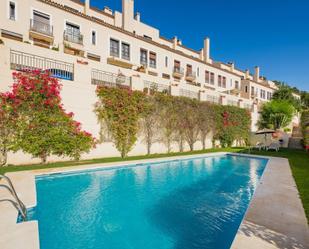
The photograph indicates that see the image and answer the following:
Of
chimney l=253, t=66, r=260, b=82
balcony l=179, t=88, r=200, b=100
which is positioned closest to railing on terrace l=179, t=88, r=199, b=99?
balcony l=179, t=88, r=200, b=100

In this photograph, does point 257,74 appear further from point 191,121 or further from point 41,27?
point 41,27

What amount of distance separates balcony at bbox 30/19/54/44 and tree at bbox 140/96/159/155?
36.3 ft

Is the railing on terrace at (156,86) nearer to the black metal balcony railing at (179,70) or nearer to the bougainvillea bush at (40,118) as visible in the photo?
the bougainvillea bush at (40,118)

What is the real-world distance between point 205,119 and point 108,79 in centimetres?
950

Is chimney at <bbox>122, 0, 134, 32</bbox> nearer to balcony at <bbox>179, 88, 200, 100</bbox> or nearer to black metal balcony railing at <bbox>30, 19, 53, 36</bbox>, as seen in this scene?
black metal balcony railing at <bbox>30, 19, 53, 36</bbox>

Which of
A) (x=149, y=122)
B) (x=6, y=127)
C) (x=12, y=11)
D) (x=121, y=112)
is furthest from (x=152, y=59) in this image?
(x=6, y=127)

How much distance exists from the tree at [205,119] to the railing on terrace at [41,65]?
10985 millimetres

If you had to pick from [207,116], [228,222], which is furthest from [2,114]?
[207,116]

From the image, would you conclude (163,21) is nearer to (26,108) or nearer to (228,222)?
(26,108)

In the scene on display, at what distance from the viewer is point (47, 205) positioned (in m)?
5.83

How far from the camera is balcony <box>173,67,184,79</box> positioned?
2677 cm

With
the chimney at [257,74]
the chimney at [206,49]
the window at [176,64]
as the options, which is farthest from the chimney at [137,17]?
the chimney at [257,74]

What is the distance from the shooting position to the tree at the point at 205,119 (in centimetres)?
1817

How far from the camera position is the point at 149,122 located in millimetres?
14727
